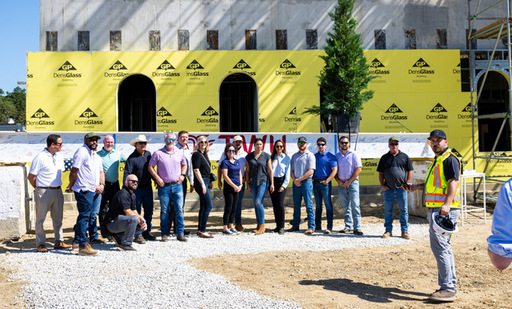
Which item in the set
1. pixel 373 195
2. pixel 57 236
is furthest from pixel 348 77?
pixel 57 236

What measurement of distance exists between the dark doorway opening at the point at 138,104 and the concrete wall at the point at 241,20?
18.1 ft


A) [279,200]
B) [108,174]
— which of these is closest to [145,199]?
[108,174]

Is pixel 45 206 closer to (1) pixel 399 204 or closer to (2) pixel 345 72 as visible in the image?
(1) pixel 399 204

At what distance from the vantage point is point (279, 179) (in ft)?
28.5

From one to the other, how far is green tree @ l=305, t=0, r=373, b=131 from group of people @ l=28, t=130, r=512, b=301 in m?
2.97

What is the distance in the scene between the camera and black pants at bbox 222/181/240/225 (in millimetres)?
8406

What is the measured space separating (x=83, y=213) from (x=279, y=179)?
12.1 feet

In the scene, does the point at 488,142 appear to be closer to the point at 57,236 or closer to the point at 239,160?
the point at 239,160

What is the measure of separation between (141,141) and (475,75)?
1160 cm

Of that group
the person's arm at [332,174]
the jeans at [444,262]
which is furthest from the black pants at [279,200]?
the jeans at [444,262]

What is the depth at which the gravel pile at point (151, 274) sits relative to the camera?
14.7ft

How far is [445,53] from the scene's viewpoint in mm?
14344

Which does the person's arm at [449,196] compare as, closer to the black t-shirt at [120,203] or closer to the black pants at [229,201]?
the black pants at [229,201]

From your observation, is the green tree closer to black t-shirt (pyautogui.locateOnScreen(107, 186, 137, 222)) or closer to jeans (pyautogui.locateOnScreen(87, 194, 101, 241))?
black t-shirt (pyautogui.locateOnScreen(107, 186, 137, 222))
